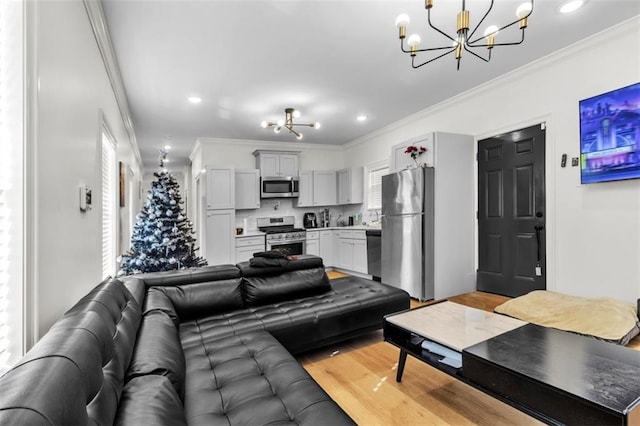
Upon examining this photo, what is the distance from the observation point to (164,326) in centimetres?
170

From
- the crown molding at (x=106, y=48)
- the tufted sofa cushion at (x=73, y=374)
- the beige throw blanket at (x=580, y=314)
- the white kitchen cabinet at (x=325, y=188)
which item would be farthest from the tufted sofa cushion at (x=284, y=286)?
the white kitchen cabinet at (x=325, y=188)

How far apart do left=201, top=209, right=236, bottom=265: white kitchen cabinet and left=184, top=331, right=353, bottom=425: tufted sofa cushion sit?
3.92 metres

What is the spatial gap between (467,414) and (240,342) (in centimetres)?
143

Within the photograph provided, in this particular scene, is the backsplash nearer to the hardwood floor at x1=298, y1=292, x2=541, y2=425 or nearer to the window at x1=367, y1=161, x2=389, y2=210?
the window at x1=367, y1=161, x2=389, y2=210

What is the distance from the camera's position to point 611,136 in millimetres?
2846

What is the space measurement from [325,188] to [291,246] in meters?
1.60

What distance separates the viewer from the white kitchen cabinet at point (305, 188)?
663 centimetres

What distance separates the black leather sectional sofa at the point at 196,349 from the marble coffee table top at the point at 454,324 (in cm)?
52

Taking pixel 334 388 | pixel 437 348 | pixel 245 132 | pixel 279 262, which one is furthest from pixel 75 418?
pixel 245 132

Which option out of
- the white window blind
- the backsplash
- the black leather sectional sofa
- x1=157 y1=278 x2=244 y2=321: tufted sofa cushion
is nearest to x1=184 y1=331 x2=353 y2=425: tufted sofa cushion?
the black leather sectional sofa

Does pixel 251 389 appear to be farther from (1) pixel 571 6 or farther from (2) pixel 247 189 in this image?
(2) pixel 247 189

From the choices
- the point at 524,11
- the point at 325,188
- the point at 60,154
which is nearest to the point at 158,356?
the point at 60,154

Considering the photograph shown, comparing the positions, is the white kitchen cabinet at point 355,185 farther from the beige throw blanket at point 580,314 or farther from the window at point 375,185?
the beige throw blanket at point 580,314

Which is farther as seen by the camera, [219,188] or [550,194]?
[219,188]
